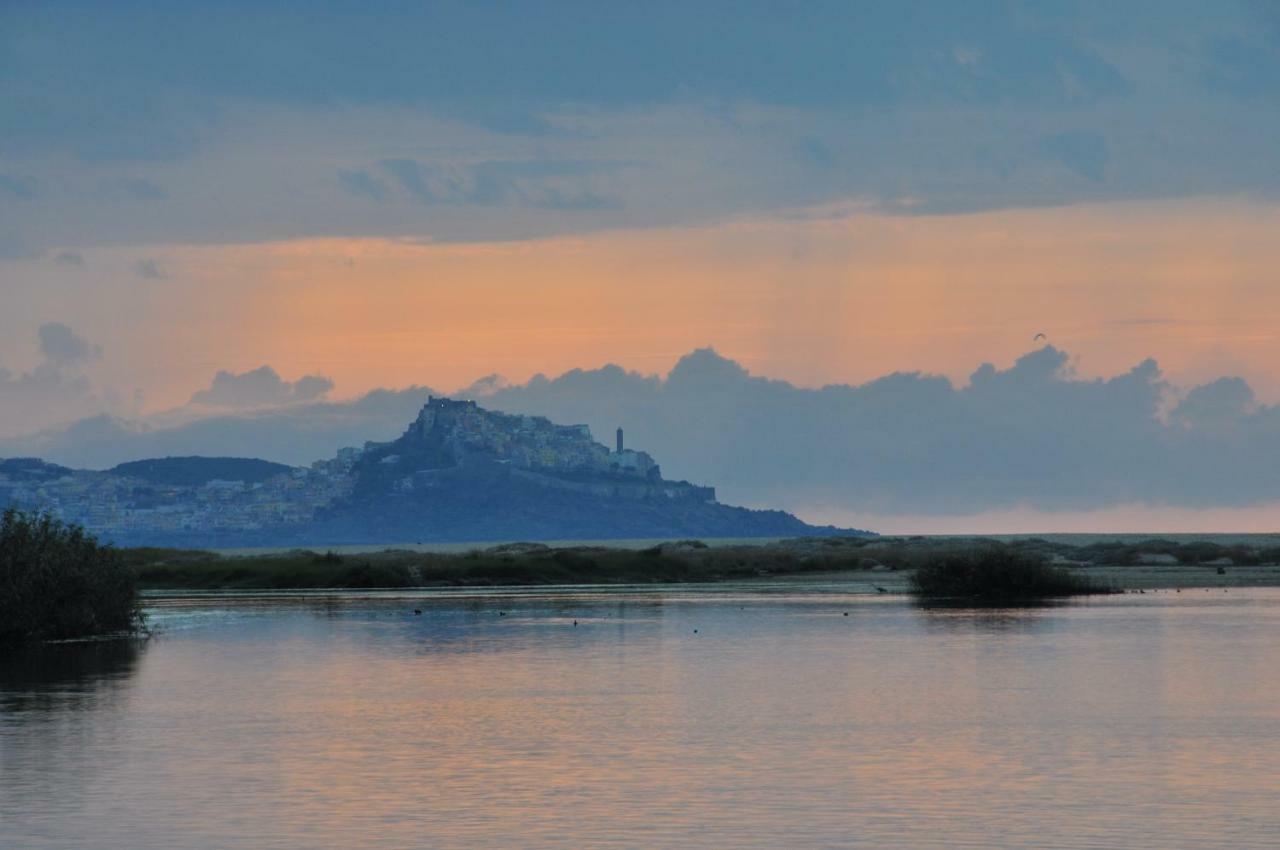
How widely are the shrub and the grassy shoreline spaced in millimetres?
10264

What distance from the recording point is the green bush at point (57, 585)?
60469 mm

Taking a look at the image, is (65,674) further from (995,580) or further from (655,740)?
(995,580)

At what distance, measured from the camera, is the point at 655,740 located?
34.3 meters

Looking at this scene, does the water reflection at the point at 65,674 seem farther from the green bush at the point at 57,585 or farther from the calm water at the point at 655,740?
the green bush at the point at 57,585

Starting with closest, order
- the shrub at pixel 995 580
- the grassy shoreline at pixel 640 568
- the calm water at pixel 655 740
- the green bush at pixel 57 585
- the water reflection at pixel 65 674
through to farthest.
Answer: the calm water at pixel 655 740 → the water reflection at pixel 65 674 → the green bush at pixel 57 585 → the shrub at pixel 995 580 → the grassy shoreline at pixel 640 568

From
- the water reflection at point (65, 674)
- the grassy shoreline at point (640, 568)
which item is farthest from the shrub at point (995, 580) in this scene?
the water reflection at point (65, 674)

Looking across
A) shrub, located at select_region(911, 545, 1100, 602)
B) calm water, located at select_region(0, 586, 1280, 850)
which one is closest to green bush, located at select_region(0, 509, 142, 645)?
calm water, located at select_region(0, 586, 1280, 850)

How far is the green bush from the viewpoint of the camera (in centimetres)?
6047

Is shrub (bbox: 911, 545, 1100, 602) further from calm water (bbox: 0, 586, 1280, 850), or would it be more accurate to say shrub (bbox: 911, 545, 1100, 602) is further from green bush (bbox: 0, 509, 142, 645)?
green bush (bbox: 0, 509, 142, 645)

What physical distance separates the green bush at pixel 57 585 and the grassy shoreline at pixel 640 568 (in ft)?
165

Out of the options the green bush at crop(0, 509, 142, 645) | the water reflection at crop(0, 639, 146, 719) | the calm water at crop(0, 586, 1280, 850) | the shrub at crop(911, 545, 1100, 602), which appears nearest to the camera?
the calm water at crop(0, 586, 1280, 850)

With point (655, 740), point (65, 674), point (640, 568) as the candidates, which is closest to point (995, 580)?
point (640, 568)

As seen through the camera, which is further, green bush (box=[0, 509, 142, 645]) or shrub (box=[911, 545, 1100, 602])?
shrub (box=[911, 545, 1100, 602])

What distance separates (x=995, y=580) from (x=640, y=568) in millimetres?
44456
